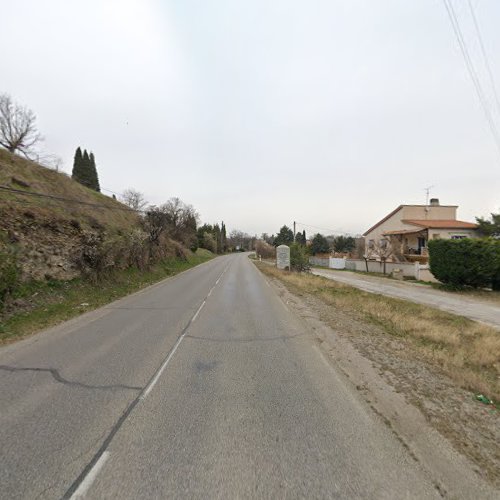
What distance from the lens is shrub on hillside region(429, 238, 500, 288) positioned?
16.5 meters

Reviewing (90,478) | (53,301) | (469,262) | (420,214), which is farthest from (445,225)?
(90,478)

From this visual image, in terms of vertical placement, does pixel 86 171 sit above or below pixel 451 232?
above

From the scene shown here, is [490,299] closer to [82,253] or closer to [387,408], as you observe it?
[387,408]

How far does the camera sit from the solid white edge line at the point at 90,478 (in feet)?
7.53

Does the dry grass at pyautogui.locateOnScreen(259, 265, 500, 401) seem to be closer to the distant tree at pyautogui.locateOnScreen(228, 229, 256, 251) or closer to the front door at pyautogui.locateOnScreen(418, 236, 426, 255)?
the front door at pyautogui.locateOnScreen(418, 236, 426, 255)

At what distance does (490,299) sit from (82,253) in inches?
889

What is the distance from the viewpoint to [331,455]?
2789 mm

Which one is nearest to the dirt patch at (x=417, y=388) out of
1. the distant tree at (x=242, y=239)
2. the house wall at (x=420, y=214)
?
the house wall at (x=420, y=214)

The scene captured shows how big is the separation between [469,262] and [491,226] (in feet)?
59.8

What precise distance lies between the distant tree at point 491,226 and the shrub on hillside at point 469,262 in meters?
16.9

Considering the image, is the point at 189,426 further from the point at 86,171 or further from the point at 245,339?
the point at 86,171

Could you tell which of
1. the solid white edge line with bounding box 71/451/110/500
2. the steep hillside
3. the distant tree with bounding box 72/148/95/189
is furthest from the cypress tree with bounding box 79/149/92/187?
the solid white edge line with bounding box 71/451/110/500

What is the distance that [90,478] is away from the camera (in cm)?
245

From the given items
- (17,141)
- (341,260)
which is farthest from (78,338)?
(341,260)
